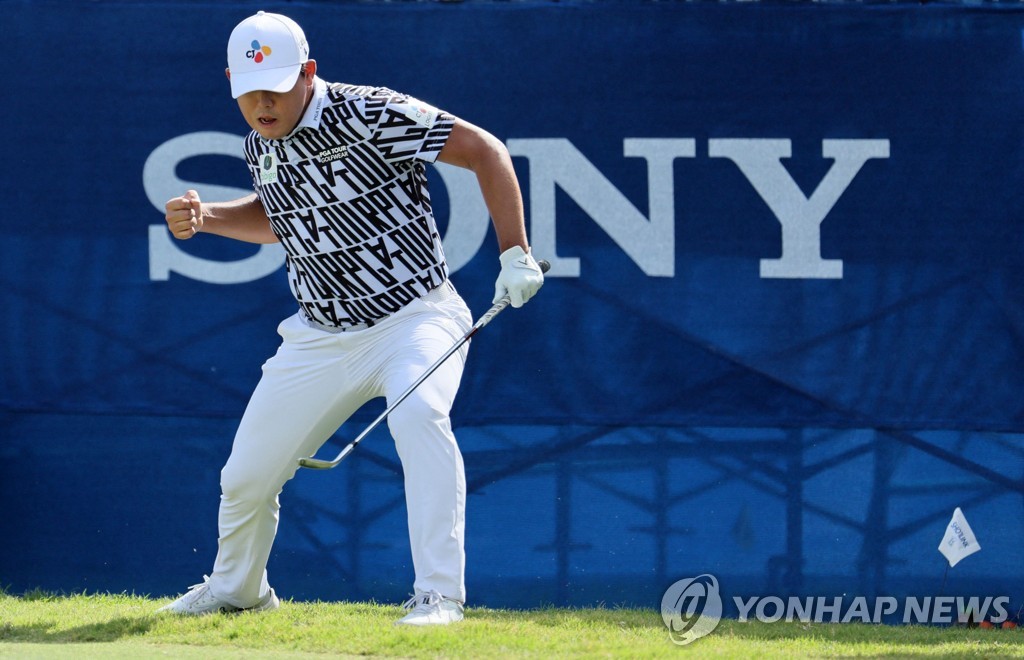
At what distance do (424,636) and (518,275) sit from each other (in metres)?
1.04

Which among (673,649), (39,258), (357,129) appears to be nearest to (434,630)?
(673,649)

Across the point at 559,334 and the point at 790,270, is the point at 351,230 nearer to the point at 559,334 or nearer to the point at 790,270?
the point at 559,334

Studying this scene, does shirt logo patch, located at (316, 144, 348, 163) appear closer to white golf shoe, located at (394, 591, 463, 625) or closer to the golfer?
the golfer

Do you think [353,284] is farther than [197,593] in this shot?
No

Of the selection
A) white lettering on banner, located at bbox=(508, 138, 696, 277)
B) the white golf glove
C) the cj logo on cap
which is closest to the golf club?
the white golf glove

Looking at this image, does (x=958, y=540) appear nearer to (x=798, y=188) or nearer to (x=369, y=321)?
(x=798, y=188)

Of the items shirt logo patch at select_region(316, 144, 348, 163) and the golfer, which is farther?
shirt logo patch at select_region(316, 144, 348, 163)

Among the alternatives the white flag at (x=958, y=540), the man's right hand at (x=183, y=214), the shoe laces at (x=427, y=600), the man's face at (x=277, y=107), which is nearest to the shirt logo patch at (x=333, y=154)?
the man's face at (x=277, y=107)

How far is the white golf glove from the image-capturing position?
3.95 meters

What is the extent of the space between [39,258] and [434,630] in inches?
106

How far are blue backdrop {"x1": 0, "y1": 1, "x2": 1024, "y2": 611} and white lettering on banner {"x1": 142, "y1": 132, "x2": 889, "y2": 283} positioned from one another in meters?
0.01

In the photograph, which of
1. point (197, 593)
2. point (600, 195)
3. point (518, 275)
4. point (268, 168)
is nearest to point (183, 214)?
point (268, 168)

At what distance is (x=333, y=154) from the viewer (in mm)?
4020

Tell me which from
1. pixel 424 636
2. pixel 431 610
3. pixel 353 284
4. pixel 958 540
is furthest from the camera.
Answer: pixel 958 540
